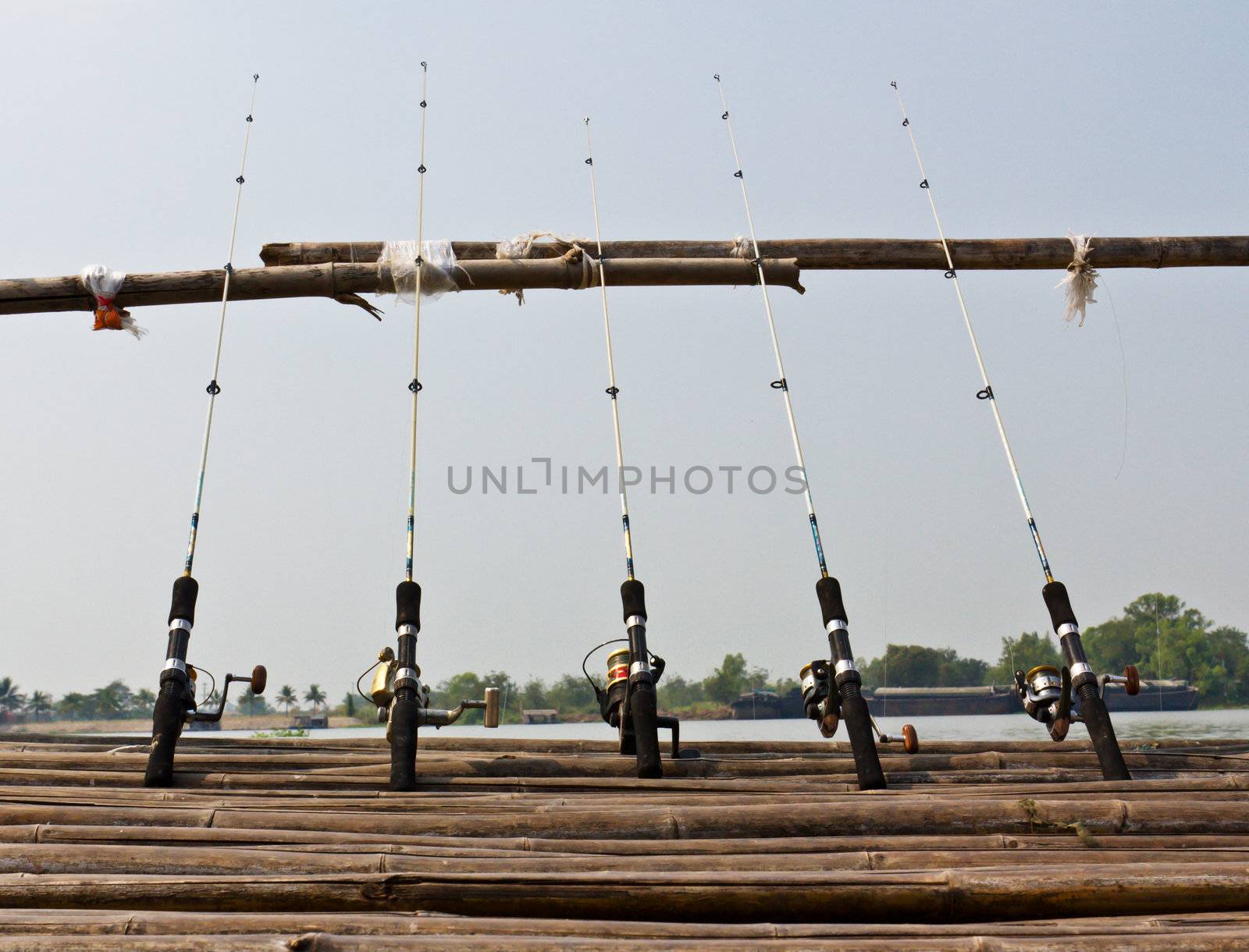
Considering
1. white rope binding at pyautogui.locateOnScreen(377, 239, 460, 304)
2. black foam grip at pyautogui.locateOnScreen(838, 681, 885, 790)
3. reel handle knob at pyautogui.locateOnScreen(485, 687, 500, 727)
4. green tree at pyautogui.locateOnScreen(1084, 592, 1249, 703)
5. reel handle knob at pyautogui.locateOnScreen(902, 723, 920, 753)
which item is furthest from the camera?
green tree at pyautogui.locateOnScreen(1084, 592, 1249, 703)

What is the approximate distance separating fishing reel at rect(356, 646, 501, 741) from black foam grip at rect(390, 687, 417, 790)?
0.08m

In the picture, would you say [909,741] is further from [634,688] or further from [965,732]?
[965,732]

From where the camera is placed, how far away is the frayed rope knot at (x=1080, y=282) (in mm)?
9484

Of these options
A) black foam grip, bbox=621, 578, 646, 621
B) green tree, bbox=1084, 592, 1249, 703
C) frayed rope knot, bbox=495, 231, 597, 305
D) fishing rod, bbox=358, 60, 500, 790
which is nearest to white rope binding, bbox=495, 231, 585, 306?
frayed rope knot, bbox=495, 231, 597, 305

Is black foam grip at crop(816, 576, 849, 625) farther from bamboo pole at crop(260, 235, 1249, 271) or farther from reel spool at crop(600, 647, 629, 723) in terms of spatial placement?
bamboo pole at crop(260, 235, 1249, 271)

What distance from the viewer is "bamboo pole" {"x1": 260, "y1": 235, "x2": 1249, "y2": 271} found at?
9.45m

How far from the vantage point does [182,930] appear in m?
2.96

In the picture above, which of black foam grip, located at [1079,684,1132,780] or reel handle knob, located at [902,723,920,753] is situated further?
reel handle knob, located at [902,723,920,753]

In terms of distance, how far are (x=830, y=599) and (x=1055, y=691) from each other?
1.47m

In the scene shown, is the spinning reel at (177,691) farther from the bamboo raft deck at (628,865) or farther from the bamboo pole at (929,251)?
the bamboo pole at (929,251)

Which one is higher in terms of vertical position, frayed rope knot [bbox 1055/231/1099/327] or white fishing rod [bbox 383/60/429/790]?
frayed rope knot [bbox 1055/231/1099/327]

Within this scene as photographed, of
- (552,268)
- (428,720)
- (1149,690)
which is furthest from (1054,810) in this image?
(1149,690)

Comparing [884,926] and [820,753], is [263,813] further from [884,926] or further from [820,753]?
[820,753]

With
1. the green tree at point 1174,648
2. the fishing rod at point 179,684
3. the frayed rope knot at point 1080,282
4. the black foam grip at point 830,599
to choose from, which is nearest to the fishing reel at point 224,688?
the fishing rod at point 179,684
